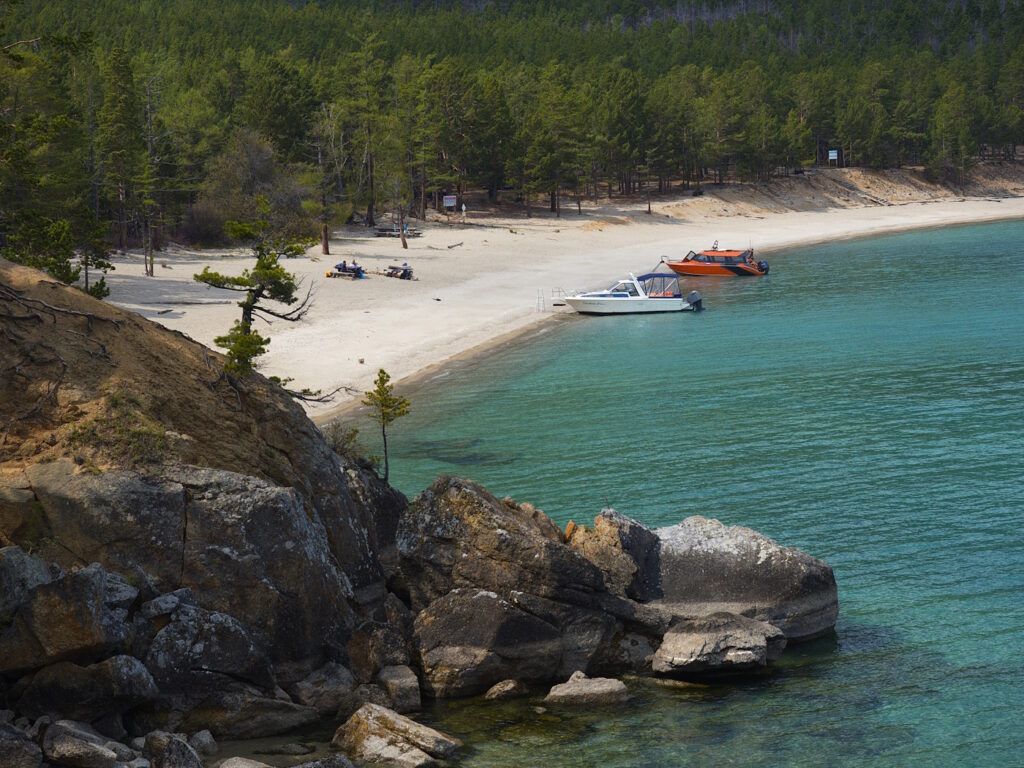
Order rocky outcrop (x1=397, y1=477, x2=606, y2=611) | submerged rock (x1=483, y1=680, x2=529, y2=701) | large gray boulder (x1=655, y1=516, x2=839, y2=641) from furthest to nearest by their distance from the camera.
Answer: large gray boulder (x1=655, y1=516, x2=839, y2=641) < rocky outcrop (x1=397, y1=477, x2=606, y2=611) < submerged rock (x1=483, y1=680, x2=529, y2=701)

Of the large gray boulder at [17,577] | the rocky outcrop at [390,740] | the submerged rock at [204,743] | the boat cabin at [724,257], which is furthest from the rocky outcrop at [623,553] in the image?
the boat cabin at [724,257]

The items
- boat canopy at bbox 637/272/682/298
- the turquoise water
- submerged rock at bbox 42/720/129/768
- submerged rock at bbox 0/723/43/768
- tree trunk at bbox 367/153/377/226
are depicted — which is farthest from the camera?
tree trunk at bbox 367/153/377/226

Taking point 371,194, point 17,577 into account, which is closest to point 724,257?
point 371,194

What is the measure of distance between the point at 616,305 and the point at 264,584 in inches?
2068

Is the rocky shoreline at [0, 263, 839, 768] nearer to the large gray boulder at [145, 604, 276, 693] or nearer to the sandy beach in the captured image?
the large gray boulder at [145, 604, 276, 693]

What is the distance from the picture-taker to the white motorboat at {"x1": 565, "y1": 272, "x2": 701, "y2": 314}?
70625 mm

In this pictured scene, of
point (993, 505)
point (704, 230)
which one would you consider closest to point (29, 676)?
point (993, 505)

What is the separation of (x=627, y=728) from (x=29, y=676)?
9.44 m

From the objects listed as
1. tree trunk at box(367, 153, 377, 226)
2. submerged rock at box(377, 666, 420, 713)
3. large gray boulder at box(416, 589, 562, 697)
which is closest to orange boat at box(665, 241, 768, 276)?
tree trunk at box(367, 153, 377, 226)

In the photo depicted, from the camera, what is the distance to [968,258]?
93188 mm

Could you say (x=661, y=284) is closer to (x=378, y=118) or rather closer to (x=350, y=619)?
(x=378, y=118)

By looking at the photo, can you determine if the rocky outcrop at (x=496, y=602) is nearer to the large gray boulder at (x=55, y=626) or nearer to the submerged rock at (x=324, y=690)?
the submerged rock at (x=324, y=690)

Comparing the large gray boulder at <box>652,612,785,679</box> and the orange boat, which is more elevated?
the orange boat

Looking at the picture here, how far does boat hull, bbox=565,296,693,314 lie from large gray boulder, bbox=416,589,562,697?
163 feet
